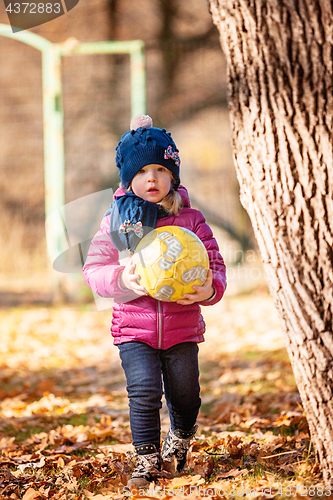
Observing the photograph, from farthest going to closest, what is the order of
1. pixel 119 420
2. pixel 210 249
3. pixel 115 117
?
pixel 115 117, pixel 119 420, pixel 210 249

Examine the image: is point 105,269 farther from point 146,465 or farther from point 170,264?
point 146,465

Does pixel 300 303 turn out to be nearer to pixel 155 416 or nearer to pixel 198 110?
pixel 155 416

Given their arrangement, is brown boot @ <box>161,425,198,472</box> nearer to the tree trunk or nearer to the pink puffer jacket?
the pink puffer jacket

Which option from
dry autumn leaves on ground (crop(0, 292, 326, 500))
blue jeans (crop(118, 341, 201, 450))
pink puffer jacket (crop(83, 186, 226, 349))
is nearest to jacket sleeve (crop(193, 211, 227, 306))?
pink puffer jacket (crop(83, 186, 226, 349))

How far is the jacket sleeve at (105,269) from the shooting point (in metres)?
2.82

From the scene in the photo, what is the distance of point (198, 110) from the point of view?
12.5 meters

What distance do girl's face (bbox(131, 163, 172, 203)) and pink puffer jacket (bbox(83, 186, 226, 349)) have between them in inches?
5.3

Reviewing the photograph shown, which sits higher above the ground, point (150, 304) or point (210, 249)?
point (210, 249)

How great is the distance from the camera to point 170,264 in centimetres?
272

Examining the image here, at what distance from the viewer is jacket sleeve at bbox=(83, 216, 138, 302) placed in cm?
282

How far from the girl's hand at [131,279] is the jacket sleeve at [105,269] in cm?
5

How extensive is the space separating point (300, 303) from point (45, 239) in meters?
10.4

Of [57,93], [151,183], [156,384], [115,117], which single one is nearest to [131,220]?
[151,183]

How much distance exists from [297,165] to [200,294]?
2.60ft
